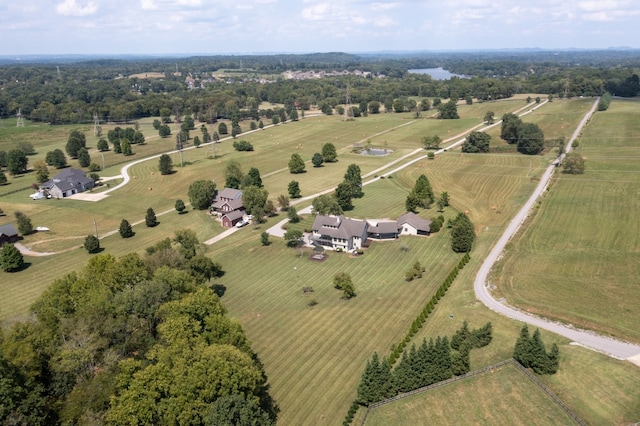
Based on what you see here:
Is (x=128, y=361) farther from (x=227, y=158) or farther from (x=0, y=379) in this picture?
(x=227, y=158)

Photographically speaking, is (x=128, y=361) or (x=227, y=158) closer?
(x=128, y=361)

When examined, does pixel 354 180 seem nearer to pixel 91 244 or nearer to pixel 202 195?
pixel 202 195

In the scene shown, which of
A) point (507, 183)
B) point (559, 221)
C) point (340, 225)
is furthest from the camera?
point (507, 183)

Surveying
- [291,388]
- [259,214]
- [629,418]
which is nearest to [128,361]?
[291,388]

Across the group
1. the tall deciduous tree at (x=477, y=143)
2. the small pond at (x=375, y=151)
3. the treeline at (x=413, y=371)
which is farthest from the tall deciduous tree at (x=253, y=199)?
the tall deciduous tree at (x=477, y=143)

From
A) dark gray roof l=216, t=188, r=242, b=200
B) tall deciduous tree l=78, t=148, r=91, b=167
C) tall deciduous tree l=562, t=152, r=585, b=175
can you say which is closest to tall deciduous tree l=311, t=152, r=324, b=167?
dark gray roof l=216, t=188, r=242, b=200

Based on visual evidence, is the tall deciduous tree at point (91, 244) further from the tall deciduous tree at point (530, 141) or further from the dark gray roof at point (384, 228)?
the tall deciduous tree at point (530, 141)
